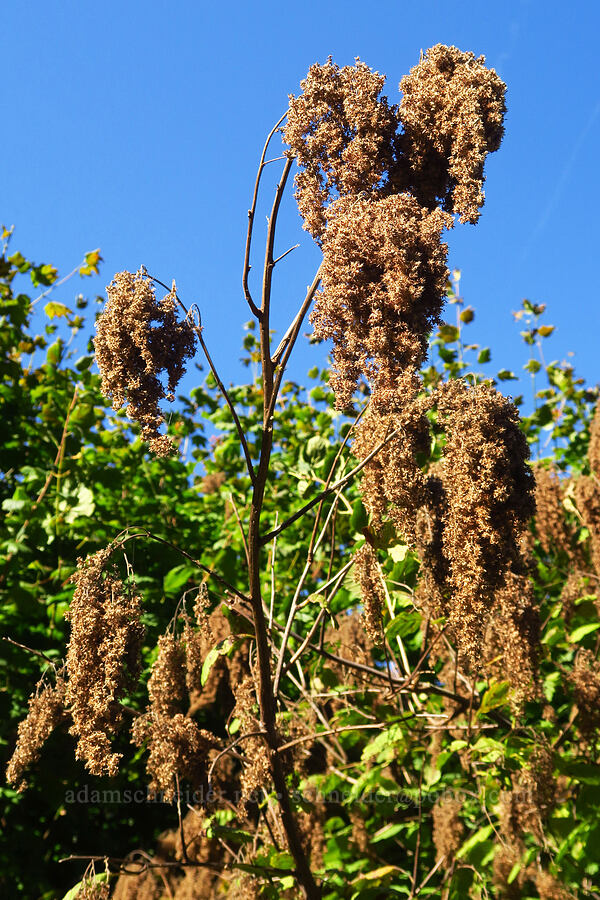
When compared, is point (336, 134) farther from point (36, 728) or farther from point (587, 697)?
point (587, 697)

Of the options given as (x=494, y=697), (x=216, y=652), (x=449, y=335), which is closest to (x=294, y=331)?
(x=216, y=652)

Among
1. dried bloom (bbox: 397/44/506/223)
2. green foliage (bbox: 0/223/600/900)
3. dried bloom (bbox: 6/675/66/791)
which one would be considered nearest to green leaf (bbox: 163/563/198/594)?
green foliage (bbox: 0/223/600/900)

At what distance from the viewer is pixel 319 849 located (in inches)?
155

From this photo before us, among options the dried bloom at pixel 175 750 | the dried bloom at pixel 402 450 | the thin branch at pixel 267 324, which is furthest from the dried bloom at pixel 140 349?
the dried bloom at pixel 175 750

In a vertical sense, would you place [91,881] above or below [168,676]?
below

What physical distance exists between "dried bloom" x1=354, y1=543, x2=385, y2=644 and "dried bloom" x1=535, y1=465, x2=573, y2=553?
218cm

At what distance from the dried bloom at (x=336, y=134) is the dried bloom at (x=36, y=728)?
1746 millimetres

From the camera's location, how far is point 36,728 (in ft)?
8.51

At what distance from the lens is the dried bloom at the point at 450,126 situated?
6.23 feet

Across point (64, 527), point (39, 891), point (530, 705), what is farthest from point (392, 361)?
point (39, 891)

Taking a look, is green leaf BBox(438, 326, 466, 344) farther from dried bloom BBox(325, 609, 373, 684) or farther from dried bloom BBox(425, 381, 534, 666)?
dried bloom BBox(425, 381, 534, 666)

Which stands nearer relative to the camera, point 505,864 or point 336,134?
point 336,134

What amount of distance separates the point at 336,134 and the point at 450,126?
0.29 meters

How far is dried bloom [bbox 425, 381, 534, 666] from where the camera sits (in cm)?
175
